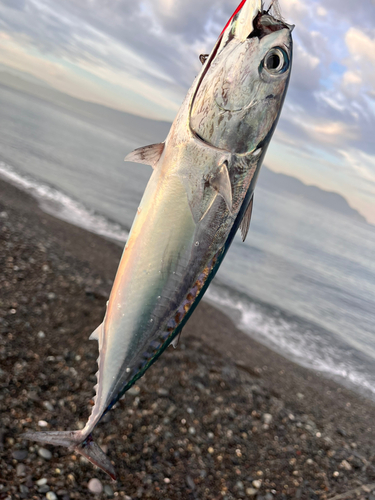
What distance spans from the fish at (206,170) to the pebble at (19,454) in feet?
9.31

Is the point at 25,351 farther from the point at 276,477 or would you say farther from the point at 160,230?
the point at 160,230

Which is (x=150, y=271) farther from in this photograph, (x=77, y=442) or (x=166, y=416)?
Result: (x=166, y=416)

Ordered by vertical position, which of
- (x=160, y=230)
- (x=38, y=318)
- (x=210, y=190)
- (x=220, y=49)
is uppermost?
(x=220, y=49)

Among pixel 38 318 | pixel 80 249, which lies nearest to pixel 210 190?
pixel 38 318

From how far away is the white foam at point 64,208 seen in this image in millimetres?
15281

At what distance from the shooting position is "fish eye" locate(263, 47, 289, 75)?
1764mm

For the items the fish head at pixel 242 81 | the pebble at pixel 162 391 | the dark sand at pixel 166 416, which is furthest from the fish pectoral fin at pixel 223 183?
the pebble at pixel 162 391

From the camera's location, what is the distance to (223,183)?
5.83 feet

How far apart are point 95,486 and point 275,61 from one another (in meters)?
4.31

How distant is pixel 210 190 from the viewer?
1808mm

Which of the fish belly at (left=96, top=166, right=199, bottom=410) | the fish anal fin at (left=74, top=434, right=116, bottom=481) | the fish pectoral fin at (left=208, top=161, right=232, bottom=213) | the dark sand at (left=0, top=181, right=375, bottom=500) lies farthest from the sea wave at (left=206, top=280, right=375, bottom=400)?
the fish pectoral fin at (left=208, top=161, right=232, bottom=213)

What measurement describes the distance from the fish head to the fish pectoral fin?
11 centimetres

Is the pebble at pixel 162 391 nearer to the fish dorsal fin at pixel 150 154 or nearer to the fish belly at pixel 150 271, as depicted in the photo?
the fish belly at pixel 150 271

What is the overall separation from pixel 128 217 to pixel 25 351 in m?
15.8
